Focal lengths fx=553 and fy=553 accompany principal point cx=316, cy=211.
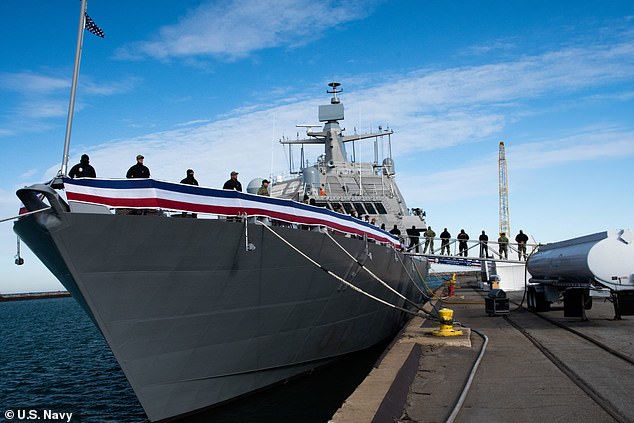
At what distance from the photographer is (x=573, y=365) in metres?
7.98

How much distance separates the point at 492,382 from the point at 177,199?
4.70 metres

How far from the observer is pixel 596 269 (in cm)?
1213

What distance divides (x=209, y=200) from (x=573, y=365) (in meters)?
5.72

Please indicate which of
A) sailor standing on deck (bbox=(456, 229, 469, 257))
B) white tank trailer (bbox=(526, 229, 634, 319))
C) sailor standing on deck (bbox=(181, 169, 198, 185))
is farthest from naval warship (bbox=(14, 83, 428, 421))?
sailor standing on deck (bbox=(456, 229, 469, 257))

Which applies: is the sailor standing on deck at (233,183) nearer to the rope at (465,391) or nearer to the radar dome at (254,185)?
the rope at (465,391)

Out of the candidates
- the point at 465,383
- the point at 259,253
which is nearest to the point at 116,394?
the point at 259,253

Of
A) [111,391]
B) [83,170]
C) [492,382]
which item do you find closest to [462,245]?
[111,391]

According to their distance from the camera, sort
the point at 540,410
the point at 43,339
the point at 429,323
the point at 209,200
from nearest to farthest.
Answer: the point at 540,410 < the point at 209,200 < the point at 429,323 < the point at 43,339

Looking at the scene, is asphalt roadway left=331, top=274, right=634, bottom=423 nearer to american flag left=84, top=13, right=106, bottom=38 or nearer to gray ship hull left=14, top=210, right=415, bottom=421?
gray ship hull left=14, top=210, right=415, bottom=421

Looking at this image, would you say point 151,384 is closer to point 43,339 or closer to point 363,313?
point 363,313

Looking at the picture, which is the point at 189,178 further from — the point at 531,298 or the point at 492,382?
the point at 531,298

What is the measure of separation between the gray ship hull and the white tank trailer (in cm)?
619

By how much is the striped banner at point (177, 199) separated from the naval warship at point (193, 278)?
15 millimetres

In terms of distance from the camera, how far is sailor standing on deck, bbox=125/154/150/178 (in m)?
7.74
